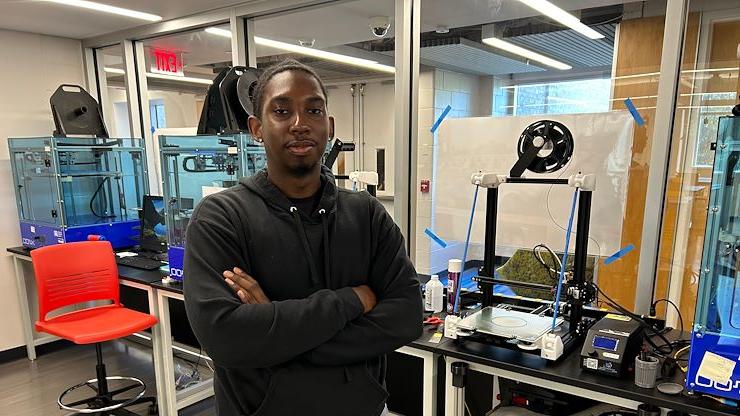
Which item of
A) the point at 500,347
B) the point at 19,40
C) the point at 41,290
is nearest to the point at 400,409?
the point at 500,347

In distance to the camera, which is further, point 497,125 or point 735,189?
point 497,125

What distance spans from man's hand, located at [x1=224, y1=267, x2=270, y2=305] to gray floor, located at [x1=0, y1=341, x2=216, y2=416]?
7.26ft

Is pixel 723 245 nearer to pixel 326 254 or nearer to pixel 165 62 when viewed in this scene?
pixel 326 254

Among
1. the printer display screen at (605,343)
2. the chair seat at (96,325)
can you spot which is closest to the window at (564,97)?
the printer display screen at (605,343)

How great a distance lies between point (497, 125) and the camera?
2383mm

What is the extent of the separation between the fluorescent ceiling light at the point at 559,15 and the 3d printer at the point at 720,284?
4.18 ft

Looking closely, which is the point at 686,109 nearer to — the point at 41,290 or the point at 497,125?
the point at 497,125

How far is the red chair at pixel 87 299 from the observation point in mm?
2619

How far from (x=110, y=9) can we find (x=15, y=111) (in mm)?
1381

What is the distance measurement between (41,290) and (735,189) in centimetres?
347

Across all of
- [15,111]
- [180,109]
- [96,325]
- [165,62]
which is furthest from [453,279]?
[180,109]

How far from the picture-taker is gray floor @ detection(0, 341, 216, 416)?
2936 millimetres

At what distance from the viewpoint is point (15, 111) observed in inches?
144

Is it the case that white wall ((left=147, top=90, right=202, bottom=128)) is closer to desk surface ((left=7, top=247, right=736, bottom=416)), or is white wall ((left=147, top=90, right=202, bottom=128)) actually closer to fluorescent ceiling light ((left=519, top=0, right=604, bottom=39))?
fluorescent ceiling light ((left=519, top=0, right=604, bottom=39))
